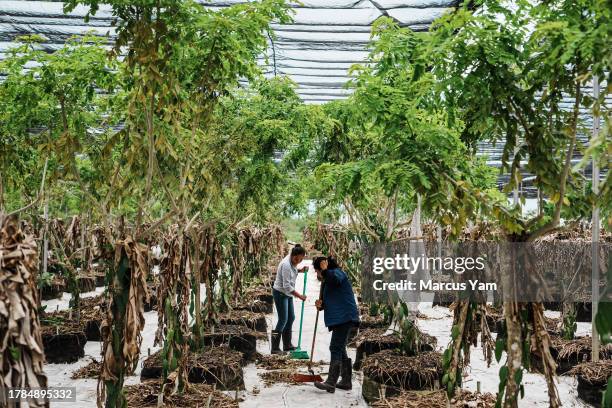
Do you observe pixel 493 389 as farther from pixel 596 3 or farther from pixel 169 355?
pixel 596 3

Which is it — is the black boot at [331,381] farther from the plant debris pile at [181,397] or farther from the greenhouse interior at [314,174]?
the plant debris pile at [181,397]

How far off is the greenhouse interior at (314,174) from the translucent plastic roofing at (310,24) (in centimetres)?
5

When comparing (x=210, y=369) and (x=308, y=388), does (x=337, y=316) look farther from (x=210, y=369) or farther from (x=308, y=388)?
(x=210, y=369)

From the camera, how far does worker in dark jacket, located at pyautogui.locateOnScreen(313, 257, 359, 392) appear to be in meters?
6.88

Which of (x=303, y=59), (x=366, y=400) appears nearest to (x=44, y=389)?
(x=366, y=400)

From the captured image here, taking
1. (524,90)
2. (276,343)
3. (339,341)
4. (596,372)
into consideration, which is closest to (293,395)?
(339,341)

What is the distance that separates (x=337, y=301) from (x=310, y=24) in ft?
14.2

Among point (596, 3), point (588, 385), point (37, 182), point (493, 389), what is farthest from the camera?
point (37, 182)

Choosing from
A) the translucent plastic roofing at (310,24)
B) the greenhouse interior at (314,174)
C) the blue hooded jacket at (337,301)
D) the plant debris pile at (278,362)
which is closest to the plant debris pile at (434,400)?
the greenhouse interior at (314,174)

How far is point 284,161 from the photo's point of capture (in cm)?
890

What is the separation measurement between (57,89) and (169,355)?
100 inches

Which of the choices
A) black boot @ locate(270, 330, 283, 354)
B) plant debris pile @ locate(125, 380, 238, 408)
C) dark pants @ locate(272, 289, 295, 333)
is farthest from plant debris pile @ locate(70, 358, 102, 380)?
dark pants @ locate(272, 289, 295, 333)

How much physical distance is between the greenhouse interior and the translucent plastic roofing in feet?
0.15

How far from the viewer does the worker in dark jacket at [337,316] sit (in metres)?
6.88
